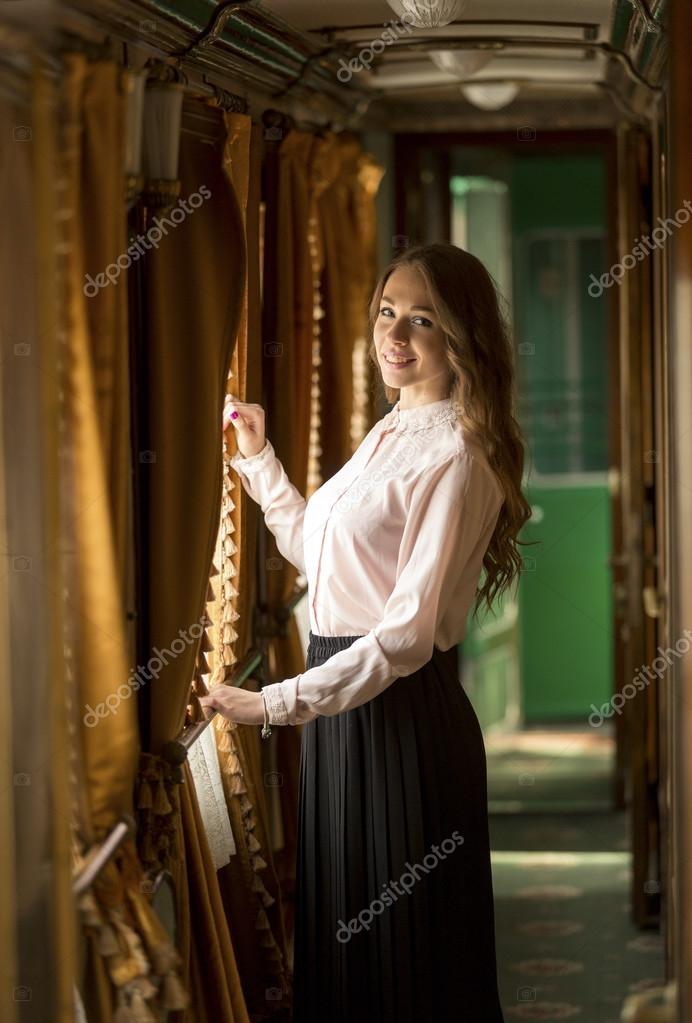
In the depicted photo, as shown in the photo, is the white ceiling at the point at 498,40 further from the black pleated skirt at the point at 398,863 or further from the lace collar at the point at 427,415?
the black pleated skirt at the point at 398,863

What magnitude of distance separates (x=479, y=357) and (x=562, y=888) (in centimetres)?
215

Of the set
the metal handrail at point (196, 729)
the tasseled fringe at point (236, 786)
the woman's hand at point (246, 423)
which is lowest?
the tasseled fringe at point (236, 786)

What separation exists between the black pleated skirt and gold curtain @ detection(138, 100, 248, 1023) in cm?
19

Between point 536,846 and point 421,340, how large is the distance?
2470mm

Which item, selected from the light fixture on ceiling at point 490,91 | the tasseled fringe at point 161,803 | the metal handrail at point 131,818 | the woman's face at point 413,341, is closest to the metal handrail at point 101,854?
the metal handrail at point 131,818

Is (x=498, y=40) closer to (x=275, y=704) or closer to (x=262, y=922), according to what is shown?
(x=275, y=704)

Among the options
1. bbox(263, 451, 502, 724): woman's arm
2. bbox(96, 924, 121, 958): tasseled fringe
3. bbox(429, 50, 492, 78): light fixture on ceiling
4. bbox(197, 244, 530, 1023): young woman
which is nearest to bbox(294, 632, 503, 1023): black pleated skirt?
bbox(197, 244, 530, 1023): young woman

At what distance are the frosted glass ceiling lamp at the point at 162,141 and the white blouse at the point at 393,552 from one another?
24.5 inches

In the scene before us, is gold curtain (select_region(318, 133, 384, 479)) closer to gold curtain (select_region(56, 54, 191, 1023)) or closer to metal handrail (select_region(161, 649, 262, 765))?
metal handrail (select_region(161, 649, 262, 765))

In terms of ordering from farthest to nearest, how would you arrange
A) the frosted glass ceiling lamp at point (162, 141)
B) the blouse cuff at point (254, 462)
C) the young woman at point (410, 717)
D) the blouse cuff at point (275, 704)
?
1. the blouse cuff at point (254, 462)
2. the young woman at point (410, 717)
3. the blouse cuff at point (275, 704)
4. the frosted glass ceiling lamp at point (162, 141)

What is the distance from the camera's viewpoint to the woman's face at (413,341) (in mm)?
2502

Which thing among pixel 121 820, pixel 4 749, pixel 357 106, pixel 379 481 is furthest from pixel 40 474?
pixel 357 106

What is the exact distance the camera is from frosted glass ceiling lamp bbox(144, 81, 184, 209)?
7.28 ft

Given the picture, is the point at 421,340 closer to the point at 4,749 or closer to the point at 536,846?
the point at 4,749
